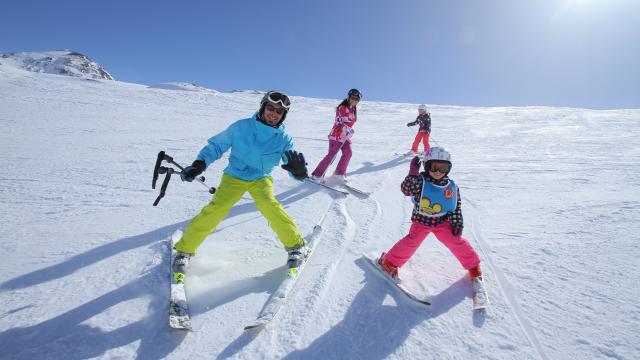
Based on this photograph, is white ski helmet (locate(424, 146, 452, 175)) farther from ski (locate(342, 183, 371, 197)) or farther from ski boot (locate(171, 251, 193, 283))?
ski (locate(342, 183, 371, 197))

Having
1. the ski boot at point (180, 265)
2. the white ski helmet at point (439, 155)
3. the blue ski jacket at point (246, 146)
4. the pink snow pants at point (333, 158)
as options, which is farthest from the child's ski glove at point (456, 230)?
the pink snow pants at point (333, 158)

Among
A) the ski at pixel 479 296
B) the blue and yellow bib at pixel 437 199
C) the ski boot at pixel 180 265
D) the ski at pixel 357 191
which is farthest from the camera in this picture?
the ski at pixel 357 191

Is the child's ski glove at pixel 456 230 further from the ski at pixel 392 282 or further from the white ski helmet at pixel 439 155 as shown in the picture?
the ski at pixel 392 282

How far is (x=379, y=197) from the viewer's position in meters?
6.11

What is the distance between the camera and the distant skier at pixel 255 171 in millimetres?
3252

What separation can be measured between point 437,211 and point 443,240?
0.33 metres

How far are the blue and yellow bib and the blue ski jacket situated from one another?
1.59 m

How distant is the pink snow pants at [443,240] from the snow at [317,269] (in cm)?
22

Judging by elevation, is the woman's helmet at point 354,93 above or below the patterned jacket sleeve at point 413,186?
above

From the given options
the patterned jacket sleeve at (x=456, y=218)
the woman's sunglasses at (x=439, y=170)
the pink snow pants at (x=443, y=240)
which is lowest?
the pink snow pants at (x=443, y=240)

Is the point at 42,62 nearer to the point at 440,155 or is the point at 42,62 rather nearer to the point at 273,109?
the point at 273,109

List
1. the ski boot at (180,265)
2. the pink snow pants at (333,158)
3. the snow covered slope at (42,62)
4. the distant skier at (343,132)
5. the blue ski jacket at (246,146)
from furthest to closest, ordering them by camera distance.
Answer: the snow covered slope at (42,62) < the distant skier at (343,132) < the pink snow pants at (333,158) < the blue ski jacket at (246,146) < the ski boot at (180,265)

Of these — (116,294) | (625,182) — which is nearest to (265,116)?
(116,294)

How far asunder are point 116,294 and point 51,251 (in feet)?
4.15
